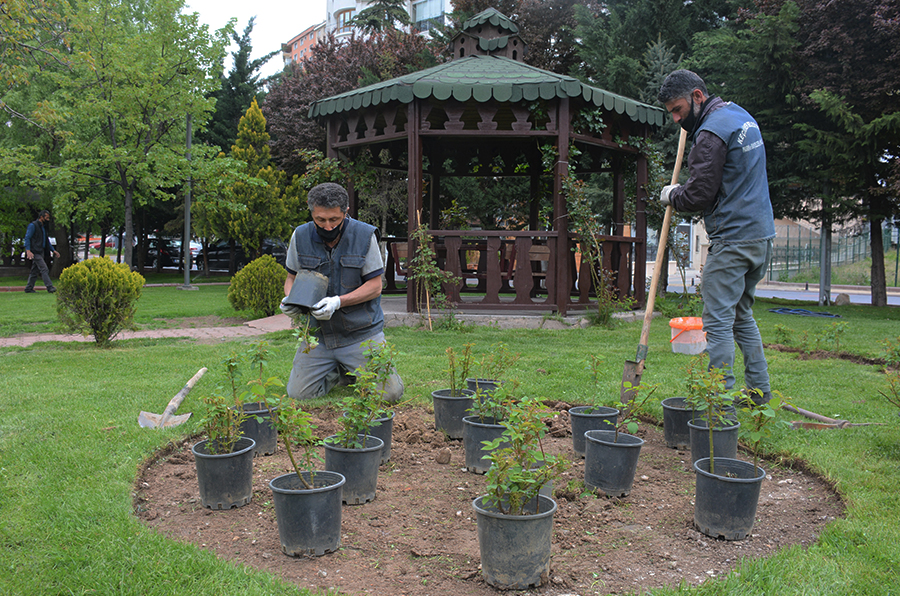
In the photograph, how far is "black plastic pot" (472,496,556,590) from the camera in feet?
6.90

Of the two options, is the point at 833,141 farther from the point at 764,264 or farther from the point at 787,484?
the point at 787,484

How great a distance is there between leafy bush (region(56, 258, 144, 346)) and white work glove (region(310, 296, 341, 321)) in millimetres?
3941

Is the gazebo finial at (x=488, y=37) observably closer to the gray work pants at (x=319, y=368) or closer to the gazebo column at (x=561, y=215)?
the gazebo column at (x=561, y=215)

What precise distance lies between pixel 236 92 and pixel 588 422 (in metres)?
29.4

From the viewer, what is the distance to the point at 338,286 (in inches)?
173

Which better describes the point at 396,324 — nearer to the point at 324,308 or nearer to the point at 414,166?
the point at 414,166

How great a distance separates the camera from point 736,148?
3672 mm

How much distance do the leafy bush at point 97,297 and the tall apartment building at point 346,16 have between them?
1507 inches

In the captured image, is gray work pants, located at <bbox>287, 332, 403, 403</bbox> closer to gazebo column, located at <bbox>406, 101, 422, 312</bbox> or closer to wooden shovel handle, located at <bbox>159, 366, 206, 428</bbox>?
wooden shovel handle, located at <bbox>159, 366, 206, 428</bbox>

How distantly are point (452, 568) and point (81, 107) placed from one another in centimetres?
1564

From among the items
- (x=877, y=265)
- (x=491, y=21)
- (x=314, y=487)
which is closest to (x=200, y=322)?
(x=491, y=21)

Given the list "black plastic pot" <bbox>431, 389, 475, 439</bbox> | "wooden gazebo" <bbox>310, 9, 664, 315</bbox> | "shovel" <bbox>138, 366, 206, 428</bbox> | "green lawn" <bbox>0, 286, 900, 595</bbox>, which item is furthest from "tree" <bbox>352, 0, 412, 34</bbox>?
"black plastic pot" <bbox>431, 389, 475, 439</bbox>

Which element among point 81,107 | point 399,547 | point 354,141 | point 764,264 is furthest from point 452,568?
point 81,107

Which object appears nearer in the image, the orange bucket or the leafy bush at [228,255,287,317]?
the orange bucket
